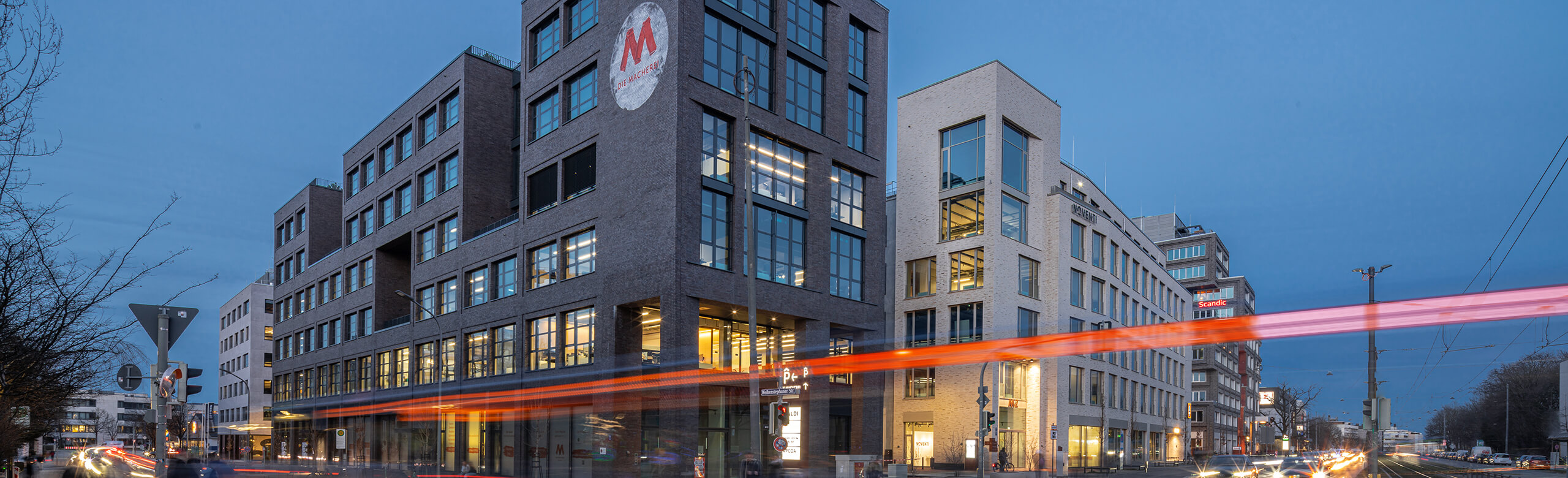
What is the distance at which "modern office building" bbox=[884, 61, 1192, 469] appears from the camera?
5459 cm

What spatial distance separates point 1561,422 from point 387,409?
8220cm

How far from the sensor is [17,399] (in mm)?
16391

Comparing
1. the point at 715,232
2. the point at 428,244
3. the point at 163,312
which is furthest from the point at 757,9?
the point at 163,312

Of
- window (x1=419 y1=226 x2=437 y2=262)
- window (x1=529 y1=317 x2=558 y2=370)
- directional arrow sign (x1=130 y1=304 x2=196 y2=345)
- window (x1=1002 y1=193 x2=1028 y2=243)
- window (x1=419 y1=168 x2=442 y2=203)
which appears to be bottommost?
window (x1=529 y1=317 x2=558 y2=370)

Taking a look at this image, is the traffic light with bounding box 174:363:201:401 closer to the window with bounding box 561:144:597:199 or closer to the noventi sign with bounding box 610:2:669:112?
the noventi sign with bounding box 610:2:669:112

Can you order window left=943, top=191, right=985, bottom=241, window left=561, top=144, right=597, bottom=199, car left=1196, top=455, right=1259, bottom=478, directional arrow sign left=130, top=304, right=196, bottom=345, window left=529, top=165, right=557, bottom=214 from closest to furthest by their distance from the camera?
directional arrow sign left=130, top=304, right=196, bottom=345
car left=1196, top=455, right=1259, bottom=478
window left=561, top=144, right=597, bottom=199
window left=529, top=165, right=557, bottom=214
window left=943, top=191, right=985, bottom=241

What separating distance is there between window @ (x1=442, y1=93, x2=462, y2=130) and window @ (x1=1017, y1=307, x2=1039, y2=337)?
34.1m

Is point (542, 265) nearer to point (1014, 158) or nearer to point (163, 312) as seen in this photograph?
point (1014, 158)

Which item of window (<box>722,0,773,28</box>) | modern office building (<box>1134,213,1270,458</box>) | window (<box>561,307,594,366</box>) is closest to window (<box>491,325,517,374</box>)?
window (<box>561,307,594,366</box>)

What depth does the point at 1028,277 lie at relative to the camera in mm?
57156

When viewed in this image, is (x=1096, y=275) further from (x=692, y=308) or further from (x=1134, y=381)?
(x=692, y=308)

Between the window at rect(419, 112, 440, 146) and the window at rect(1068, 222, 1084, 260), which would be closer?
the window at rect(419, 112, 440, 146)

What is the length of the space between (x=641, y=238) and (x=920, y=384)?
2459 centimetres

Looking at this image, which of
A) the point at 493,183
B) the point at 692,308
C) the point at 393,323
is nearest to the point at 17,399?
the point at 692,308
